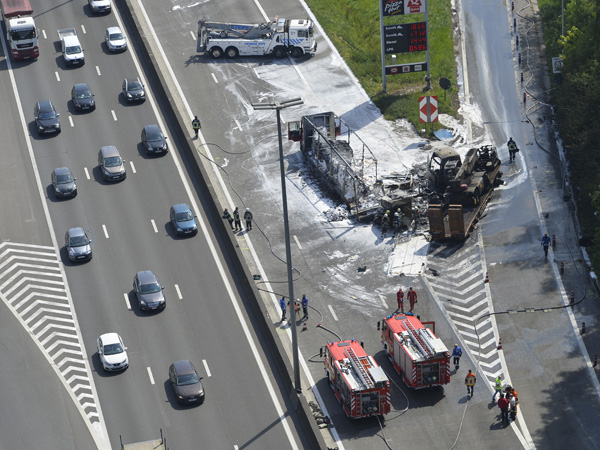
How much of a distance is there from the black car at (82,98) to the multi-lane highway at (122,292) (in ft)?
2.14

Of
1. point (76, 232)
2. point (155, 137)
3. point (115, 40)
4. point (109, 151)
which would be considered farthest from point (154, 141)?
point (115, 40)

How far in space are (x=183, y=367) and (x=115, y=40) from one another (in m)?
40.6

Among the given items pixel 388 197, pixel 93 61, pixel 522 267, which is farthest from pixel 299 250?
pixel 93 61

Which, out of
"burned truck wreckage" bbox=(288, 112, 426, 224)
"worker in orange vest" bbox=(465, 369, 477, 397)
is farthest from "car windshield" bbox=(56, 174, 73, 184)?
"worker in orange vest" bbox=(465, 369, 477, 397)

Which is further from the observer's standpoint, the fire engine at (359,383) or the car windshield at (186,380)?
the car windshield at (186,380)

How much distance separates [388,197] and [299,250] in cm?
704

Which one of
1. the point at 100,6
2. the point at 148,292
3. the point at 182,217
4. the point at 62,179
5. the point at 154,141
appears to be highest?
the point at 100,6

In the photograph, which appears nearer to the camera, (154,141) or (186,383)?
(186,383)

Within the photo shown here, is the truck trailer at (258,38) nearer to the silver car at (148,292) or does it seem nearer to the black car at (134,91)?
the black car at (134,91)

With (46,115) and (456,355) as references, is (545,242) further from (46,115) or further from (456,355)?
(46,115)

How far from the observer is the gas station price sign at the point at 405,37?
3696 inches

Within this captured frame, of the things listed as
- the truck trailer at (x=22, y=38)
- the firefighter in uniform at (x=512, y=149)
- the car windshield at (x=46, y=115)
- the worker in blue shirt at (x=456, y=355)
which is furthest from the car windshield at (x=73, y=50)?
the worker in blue shirt at (x=456, y=355)

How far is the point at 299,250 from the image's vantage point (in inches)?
3137

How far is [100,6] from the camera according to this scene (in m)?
104
